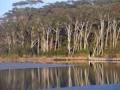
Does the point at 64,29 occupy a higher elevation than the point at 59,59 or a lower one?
higher

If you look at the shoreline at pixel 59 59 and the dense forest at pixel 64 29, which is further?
the dense forest at pixel 64 29

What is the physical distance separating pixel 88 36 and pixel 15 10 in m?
15.1

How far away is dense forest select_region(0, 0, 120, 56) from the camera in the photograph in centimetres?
6284

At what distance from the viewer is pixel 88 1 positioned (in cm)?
6962

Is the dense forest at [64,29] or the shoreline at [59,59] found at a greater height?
the dense forest at [64,29]

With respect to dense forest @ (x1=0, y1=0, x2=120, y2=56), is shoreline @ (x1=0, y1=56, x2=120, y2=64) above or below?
below

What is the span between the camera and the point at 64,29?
70.2 meters

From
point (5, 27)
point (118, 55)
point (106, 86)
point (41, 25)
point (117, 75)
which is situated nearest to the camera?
point (106, 86)

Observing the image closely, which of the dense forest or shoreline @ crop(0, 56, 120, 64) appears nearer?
shoreline @ crop(0, 56, 120, 64)

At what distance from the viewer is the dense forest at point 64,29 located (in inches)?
2474

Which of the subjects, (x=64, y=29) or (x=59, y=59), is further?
(x=64, y=29)

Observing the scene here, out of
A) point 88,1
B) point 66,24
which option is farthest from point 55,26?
point 88,1

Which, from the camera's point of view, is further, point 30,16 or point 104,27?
point 30,16

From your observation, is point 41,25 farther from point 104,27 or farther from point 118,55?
point 118,55
